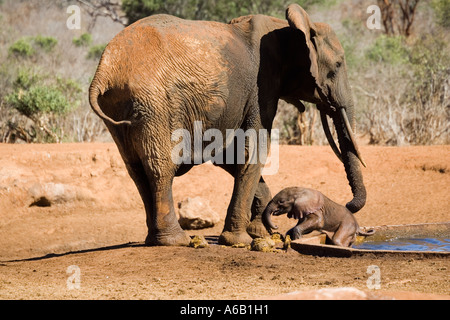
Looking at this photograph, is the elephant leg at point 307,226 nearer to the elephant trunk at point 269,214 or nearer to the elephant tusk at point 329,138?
the elephant trunk at point 269,214

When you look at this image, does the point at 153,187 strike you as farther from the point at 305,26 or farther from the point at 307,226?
the point at 305,26

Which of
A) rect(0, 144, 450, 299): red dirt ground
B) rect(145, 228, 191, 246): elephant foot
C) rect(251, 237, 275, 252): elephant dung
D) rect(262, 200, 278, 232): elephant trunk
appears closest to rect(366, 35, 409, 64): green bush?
rect(0, 144, 450, 299): red dirt ground

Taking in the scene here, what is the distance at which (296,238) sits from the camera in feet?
24.2

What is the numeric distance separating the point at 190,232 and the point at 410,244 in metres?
3.05

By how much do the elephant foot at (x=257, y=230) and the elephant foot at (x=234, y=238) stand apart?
537 millimetres

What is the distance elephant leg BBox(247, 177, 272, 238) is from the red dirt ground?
1035 mm

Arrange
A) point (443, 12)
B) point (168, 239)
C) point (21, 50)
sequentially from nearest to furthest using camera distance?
point (168, 239) → point (21, 50) → point (443, 12)

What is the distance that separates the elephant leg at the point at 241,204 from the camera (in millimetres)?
7527

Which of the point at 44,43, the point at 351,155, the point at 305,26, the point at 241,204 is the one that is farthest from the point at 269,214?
the point at 44,43

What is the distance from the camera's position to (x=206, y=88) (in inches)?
268

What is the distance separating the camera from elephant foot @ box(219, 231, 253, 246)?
24.8 ft

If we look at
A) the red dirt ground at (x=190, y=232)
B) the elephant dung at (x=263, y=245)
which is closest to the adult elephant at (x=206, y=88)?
the elephant dung at (x=263, y=245)
